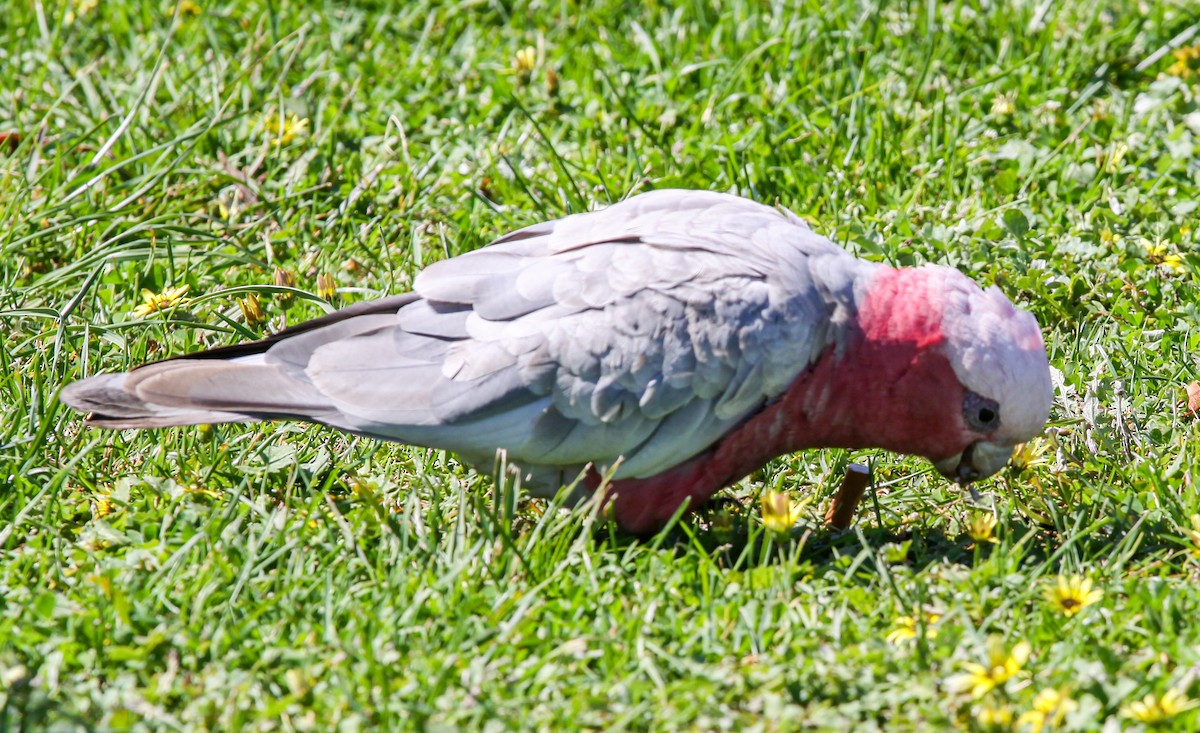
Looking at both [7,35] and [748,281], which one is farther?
[7,35]

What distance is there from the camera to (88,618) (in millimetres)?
2799

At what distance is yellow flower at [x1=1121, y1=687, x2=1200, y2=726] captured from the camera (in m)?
2.42

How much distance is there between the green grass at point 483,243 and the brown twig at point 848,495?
0.25 feet

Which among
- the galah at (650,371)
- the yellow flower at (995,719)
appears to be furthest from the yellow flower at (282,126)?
the yellow flower at (995,719)

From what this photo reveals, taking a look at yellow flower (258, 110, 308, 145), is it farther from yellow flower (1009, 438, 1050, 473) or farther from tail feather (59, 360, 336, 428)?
yellow flower (1009, 438, 1050, 473)

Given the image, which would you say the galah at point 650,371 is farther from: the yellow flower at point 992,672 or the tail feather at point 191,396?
the yellow flower at point 992,672

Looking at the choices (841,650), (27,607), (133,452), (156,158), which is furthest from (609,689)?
(156,158)

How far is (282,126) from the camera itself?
15.7 feet

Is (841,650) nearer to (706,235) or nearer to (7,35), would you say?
(706,235)

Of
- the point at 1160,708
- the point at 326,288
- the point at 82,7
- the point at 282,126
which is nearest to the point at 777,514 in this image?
the point at 1160,708

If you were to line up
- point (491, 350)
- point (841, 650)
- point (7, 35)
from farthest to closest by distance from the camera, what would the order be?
point (7, 35), point (491, 350), point (841, 650)

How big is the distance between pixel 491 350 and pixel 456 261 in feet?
1.14

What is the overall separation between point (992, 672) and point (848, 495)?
0.85m

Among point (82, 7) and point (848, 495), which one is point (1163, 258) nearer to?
point (848, 495)
